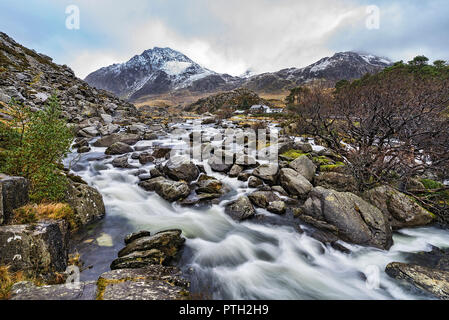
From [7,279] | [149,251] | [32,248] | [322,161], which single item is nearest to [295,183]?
[322,161]

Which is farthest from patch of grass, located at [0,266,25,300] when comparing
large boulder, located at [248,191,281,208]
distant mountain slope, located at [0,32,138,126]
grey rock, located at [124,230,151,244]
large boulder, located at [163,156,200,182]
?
distant mountain slope, located at [0,32,138,126]

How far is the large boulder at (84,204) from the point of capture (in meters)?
7.13

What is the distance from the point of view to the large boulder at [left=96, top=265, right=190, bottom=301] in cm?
386

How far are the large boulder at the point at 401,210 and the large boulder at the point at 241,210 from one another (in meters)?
5.72

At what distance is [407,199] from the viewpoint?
342 inches

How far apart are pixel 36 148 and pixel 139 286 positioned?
5395 mm

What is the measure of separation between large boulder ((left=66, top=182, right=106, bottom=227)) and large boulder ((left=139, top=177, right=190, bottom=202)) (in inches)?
115

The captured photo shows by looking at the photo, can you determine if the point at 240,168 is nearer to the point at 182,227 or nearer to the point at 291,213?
the point at 291,213

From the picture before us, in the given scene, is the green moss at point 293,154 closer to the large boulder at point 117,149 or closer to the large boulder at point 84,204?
the large boulder at point 84,204

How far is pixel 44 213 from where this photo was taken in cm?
558

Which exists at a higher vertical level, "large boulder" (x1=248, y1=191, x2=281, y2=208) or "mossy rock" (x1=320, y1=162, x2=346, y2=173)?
"mossy rock" (x1=320, y1=162, x2=346, y2=173)

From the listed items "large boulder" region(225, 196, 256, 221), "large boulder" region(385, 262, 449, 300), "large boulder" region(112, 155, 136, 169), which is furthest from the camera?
"large boulder" region(112, 155, 136, 169)

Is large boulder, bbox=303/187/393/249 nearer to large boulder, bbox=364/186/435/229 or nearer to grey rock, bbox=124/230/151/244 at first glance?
large boulder, bbox=364/186/435/229

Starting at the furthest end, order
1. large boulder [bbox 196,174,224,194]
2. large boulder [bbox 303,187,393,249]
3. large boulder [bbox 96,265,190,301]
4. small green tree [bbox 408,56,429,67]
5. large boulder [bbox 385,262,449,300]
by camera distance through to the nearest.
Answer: small green tree [bbox 408,56,429,67] → large boulder [bbox 196,174,224,194] → large boulder [bbox 303,187,393,249] → large boulder [bbox 385,262,449,300] → large boulder [bbox 96,265,190,301]
